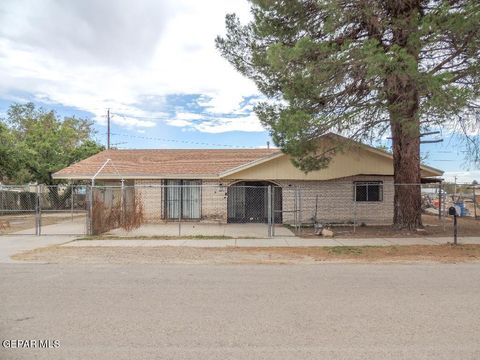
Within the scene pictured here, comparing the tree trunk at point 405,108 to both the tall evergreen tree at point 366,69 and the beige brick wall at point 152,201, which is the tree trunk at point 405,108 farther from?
the beige brick wall at point 152,201

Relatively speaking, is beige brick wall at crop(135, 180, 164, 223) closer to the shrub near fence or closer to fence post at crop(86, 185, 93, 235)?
the shrub near fence

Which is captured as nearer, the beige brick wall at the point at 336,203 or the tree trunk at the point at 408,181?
the tree trunk at the point at 408,181

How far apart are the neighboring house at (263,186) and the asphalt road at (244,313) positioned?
11.8 metres

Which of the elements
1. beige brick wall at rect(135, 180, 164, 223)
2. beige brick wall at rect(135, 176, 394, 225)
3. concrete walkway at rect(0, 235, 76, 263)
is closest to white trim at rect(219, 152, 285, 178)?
beige brick wall at rect(135, 176, 394, 225)

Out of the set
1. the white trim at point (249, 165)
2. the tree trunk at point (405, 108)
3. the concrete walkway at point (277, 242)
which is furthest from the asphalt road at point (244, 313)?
the white trim at point (249, 165)

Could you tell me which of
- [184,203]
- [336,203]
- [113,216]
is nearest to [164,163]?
[184,203]

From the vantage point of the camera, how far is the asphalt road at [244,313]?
15.0 ft

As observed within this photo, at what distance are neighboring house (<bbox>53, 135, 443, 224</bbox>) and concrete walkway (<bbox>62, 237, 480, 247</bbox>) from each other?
6003 millimetres

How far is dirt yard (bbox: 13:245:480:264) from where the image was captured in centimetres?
1102

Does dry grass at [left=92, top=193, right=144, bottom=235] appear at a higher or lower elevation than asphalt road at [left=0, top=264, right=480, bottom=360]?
higher

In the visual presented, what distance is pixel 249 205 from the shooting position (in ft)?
74.6

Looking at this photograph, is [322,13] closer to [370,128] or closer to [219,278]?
[370,128]

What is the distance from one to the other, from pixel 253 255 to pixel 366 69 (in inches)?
254

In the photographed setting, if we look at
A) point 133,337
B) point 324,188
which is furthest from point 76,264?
point 324,188
